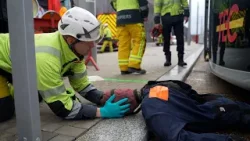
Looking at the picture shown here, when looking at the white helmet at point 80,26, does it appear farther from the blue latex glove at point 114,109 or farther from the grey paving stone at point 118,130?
the grey paving stone at point 118,130

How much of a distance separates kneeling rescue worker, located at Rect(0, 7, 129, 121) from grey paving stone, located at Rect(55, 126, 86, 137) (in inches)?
5.1

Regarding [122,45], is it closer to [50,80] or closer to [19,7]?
[50,80]

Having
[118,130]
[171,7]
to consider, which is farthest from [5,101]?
[171,7]

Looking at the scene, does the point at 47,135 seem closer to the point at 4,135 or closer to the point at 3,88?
the point at 4,135

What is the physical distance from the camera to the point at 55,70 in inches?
79.8

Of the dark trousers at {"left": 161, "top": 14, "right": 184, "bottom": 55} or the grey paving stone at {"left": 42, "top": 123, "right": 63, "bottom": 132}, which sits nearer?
the grey paving stone at {"left": 42, "top": 123, "right": 63, "bottom": 132}

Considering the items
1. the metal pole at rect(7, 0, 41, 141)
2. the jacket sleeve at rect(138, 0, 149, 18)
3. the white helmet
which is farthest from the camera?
the jacket sleeve at rect(138, 0, 149, 18)

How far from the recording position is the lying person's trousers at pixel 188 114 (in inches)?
70.9

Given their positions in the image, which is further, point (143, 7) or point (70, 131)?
point (143, 7)

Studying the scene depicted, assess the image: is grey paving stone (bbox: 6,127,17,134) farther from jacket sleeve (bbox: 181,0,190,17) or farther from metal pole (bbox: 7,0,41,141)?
jacket sleeve (bbox: 181,0,190,17)

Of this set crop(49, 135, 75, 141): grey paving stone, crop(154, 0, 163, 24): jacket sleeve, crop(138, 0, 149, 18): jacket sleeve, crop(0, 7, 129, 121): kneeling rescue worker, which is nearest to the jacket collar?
crop(0, 7, 129, 121): kneeling rescue worker

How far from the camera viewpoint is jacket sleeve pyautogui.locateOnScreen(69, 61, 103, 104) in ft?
8.42

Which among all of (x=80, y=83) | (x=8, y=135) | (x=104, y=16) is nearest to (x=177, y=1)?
(x=80, y=83)

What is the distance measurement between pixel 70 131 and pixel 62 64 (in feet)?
1.90
